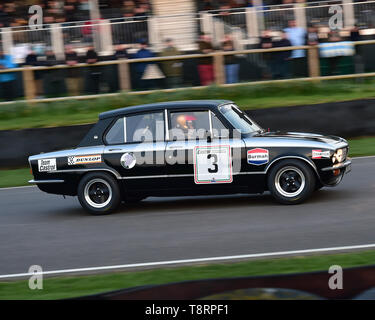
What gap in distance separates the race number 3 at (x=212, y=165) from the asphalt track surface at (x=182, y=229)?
47 cm

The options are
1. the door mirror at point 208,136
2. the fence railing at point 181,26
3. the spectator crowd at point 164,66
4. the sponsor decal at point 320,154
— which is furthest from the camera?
the spectator crowd at point 164,66

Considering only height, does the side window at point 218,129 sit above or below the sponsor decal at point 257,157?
above

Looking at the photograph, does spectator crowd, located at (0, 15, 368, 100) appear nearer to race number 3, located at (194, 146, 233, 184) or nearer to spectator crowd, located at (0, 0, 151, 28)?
spectator crowd, located at (0, 0, 151, 28)

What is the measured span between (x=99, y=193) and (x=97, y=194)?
1.3 inches

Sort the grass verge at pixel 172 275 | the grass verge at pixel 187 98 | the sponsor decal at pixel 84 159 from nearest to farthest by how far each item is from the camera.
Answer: the grass verge at pixel 172 275 < the sponsor decal at pixel 84 159 < the grass verge at pixel 187 98

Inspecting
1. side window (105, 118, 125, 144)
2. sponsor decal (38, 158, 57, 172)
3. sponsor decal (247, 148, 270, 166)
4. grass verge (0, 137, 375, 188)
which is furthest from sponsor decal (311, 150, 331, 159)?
grass verge (0, 137, 375, 188)

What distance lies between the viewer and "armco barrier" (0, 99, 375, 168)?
14.1 m

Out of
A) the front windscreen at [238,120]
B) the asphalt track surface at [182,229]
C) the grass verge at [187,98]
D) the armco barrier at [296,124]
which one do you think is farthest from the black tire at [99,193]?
the grass verge at [187,98]

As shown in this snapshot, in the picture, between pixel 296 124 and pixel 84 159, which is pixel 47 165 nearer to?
pixel 84 159

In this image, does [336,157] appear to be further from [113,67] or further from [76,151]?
[113,67]

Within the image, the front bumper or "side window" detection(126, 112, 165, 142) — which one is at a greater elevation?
"side window" detection(126, 112, 165, 142)

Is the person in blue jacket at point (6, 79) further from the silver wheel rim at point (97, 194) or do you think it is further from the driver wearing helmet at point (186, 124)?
the driver wearing helmet at point (186, 124)

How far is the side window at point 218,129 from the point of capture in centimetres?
896

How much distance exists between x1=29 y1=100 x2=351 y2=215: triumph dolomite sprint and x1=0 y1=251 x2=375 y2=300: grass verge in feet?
7.70
